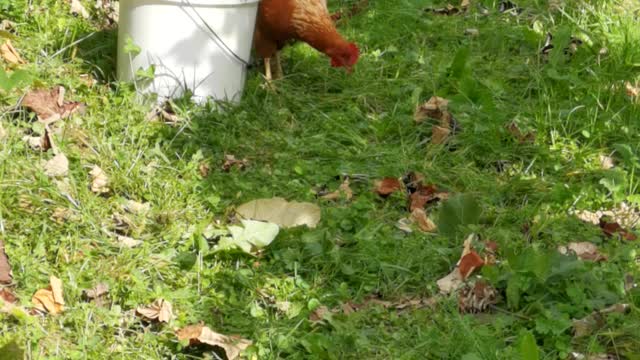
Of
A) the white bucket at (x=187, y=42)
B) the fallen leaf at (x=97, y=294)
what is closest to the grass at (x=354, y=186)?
the fallen leaf at (x=97, y=294)

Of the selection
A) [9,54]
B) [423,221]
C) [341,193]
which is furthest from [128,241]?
[9,54]

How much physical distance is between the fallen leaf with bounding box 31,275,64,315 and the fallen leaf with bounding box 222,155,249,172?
1156mm

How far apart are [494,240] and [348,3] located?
256cm

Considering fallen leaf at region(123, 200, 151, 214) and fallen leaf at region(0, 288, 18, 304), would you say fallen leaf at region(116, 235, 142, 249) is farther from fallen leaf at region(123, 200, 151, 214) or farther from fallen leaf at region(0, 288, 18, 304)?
fallen leaf at region(0, 288, 18, 304)

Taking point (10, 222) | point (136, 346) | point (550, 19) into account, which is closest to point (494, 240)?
point (136, 346)

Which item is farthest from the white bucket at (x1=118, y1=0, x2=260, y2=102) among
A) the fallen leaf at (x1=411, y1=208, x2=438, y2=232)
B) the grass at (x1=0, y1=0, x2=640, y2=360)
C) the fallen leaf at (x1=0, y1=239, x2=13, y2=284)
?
the fallen leaf at (x1=0, y1=239, x2=13, y2=284)

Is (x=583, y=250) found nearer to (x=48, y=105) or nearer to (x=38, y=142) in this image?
(x=38, y=142)

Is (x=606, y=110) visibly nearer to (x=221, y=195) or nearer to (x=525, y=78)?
(x=525, y=78)

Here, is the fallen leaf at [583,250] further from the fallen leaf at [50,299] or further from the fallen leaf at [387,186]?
the fallen leaf at [50,299]

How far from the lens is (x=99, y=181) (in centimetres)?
399

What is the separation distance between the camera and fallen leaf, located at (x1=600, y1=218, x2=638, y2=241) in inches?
158

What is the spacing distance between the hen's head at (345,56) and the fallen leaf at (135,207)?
1.55 m

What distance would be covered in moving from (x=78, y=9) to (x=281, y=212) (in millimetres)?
2041

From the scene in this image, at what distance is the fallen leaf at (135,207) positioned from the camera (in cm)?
388
